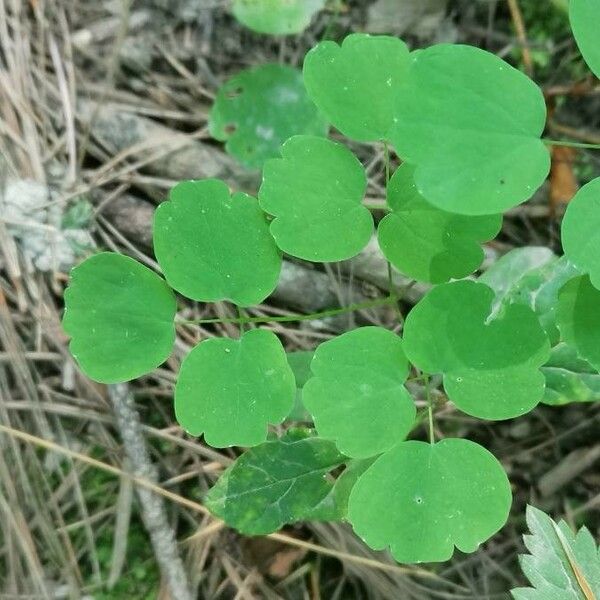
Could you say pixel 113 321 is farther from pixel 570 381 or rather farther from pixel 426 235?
pixel 570 381

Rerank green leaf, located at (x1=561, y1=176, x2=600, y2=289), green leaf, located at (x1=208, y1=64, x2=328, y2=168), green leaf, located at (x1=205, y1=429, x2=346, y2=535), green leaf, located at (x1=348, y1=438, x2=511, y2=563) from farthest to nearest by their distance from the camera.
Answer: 1. green leaf, located at (x1=208, y1=64, x2=328, y2=168)
2. green leaf, located at (x1=205, y1=429, x2=346, y2=535)
3. green leaf, located at (x1=348, y1=438, x2=511, y2=563)
4. green leaf, located at (x1=561, y1=176, x2=600, y2=289)

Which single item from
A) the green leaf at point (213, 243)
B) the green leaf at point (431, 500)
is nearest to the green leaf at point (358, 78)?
the green leaf at point (213, 243)

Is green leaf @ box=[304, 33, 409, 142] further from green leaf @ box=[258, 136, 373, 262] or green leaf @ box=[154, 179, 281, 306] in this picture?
green leaf @ box=[154, 179, 281, 306]

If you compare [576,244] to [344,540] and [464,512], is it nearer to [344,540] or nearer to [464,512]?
[464,512]

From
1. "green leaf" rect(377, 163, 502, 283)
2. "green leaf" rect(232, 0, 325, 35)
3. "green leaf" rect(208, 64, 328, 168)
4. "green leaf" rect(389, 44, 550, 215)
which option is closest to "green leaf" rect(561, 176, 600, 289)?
"green leaf" rect(389, 44, 550, 215)

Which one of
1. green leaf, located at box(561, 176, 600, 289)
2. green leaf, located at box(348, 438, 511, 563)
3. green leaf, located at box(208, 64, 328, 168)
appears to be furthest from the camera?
green leaf, located at box(208, 64, 328, 168)

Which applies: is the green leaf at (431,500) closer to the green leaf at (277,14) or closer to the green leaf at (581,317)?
the green leaf at (581,317)

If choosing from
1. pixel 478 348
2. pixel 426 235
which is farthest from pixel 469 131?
pixel 478 348
